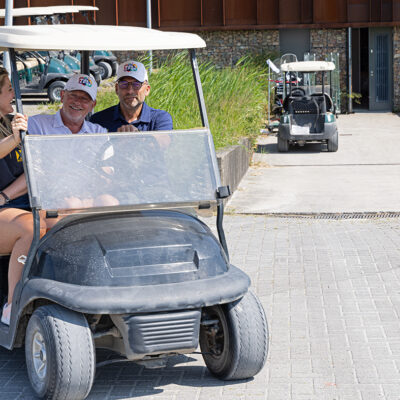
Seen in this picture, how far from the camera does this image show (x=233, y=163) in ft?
35.2

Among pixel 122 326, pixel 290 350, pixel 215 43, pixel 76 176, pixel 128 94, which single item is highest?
pixel 215 43

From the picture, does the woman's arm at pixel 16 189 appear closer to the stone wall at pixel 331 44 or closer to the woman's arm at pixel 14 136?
the woman's arm at pixel 14 136

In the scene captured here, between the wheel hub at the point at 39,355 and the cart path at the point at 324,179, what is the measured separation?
5748 millimetres

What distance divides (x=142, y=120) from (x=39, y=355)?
192cm

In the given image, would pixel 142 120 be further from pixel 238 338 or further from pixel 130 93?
pixel 238 338

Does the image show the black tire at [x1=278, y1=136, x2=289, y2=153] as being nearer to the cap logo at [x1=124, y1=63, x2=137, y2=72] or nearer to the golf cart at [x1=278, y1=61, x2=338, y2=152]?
the golf cart at [x1=278, y1=61, x2=338, y2=152]

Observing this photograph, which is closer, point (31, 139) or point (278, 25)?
point (31, 139)

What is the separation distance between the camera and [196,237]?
13.3 ft

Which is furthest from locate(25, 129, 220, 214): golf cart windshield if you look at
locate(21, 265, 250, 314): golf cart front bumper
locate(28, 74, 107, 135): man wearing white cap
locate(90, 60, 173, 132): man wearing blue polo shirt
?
locate(90, 60, 173, 132): man wearing blue polo shirt

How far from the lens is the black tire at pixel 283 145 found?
1555cm

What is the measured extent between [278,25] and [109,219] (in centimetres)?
2581

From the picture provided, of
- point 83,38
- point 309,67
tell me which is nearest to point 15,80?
point 83,38

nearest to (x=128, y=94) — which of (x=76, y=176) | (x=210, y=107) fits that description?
(x=76, y=176)

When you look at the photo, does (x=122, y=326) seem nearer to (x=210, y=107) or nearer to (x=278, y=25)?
(x=210, y=107)
